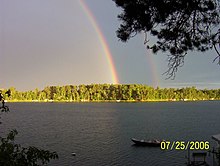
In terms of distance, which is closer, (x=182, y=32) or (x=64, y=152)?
(x=182, y=32)

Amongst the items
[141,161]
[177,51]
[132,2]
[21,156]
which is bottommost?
[141,161]

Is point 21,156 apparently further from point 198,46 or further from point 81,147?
point 81,147

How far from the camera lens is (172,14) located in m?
7.78

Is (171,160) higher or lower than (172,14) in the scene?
lower

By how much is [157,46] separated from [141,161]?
3004 centimetres

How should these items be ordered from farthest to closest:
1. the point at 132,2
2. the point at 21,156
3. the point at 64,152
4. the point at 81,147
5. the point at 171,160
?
1. the point at 81,147
2. the point at 64,152
3. the point at 171,160
4. the point at 132,2
5. the point at 21,156

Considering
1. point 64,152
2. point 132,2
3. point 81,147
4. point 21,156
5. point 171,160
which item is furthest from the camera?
point 81,147

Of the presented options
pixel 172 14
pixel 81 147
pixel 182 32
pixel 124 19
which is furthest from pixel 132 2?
pixel 81 147
